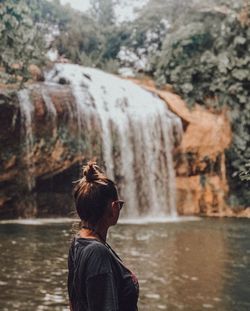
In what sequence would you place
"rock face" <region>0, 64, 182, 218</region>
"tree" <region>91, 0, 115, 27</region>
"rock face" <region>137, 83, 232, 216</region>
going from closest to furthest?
1. "rock face" <region>0, 64, 182, 218</region>
2. "rock face" <region>137, 83, 232, 216</region>
3. "tree" <region>91, 0, 115, 27</region>

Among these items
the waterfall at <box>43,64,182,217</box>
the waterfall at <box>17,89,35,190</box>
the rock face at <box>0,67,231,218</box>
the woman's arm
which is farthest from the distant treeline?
the woman's arm

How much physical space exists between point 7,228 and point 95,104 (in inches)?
264

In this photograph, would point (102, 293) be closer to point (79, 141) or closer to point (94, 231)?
point (94, 231)

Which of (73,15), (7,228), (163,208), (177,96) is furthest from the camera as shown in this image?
(73,15)

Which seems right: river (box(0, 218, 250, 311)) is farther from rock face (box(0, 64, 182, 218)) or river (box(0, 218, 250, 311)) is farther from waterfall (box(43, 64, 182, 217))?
waterfall (box(43, 64, 182, 217))

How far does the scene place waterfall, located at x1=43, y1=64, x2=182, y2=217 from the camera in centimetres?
1912

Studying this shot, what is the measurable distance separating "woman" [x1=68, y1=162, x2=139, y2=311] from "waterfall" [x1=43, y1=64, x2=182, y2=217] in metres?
15.9

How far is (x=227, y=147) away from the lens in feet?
68.0

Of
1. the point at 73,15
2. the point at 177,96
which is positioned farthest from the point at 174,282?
the point at 73,15

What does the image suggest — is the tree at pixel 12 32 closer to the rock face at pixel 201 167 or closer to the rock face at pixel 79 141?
the rock face at pixel 79 141

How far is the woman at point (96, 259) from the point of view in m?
2.30

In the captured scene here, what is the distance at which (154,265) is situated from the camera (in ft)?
30.0

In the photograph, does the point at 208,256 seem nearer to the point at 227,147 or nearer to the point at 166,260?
the point at 166,260

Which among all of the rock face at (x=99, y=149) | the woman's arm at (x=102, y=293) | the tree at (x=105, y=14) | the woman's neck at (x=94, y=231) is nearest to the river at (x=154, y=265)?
the rock face at (x=99, y=149)
